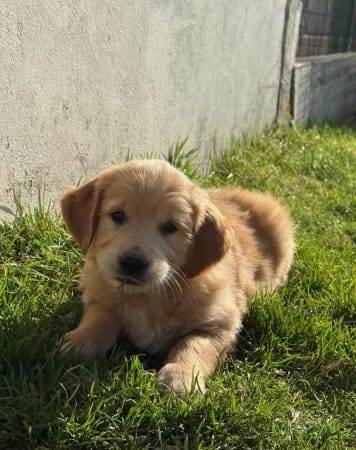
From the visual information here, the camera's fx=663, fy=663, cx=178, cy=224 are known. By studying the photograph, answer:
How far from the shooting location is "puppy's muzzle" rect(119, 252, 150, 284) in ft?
9.32

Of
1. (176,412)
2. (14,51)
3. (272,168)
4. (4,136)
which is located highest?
(14,51)

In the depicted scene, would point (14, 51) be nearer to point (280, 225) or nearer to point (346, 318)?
point (280, 225)

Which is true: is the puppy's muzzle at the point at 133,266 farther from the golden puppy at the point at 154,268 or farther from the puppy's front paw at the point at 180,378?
the puppy's front paw at the point at 180,378

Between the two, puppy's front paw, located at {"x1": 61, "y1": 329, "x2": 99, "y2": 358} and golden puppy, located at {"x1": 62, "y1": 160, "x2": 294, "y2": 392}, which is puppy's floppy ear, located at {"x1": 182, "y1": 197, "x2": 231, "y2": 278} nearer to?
golden puppy, located at {"x1": 62, "y1": 160, "x2": 294, "y2": 392}

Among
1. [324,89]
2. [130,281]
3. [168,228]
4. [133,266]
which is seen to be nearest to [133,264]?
[133,266]

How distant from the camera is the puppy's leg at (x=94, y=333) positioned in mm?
2928

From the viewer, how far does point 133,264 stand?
2842 millimetres

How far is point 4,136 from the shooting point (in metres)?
3.61

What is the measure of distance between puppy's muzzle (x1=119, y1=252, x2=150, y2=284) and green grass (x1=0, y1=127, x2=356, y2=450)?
37cm

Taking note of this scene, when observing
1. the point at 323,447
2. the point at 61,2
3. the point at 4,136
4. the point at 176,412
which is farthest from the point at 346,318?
the point at 61,2

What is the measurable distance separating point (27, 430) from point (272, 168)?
15.2ft

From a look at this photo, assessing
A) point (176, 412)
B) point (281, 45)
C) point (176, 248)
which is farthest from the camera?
point (281, 45)

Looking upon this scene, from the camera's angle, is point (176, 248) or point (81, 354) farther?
point (176, 248)

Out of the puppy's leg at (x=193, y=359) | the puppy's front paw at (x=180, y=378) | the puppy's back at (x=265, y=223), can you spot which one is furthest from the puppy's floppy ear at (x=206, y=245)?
the puppy's back at (x=265, y=223)
